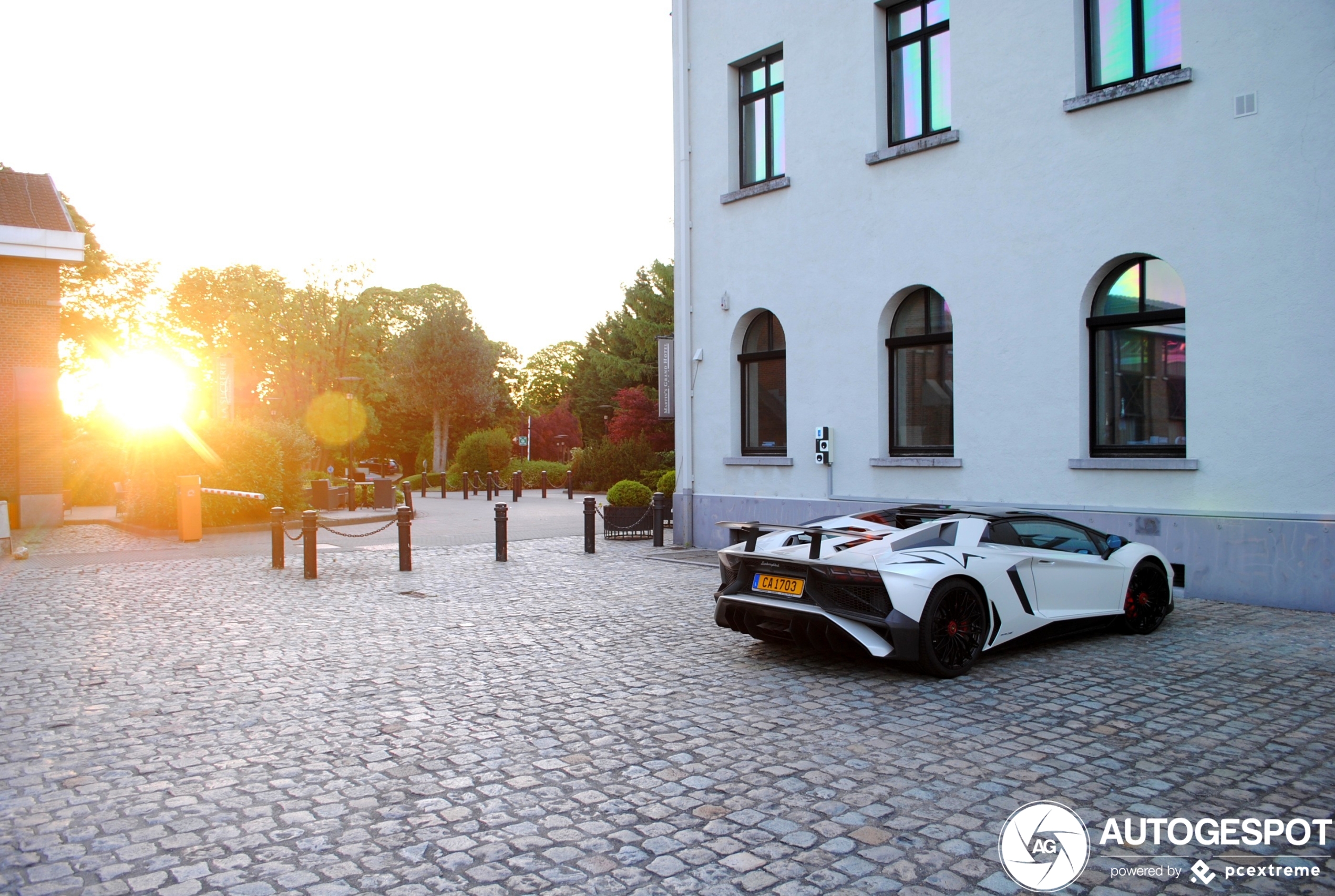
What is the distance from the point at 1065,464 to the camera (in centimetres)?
1069

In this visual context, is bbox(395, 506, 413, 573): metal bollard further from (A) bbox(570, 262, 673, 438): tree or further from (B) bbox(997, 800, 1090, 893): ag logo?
(A) bbox(570, 262, 673, 438): tree

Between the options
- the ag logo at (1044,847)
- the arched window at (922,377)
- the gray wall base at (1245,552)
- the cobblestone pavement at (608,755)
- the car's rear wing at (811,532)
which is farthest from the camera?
the arched window at (922,377)

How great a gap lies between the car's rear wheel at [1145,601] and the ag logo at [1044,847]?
4.45m

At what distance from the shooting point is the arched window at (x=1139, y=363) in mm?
10047

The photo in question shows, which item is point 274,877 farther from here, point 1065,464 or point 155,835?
point 1065,464

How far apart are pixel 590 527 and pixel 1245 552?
368 inches

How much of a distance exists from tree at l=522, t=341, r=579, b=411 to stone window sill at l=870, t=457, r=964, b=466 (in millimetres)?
67176

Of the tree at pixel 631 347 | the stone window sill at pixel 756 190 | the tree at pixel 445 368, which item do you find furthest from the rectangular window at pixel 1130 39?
the tree at pixel 445 368

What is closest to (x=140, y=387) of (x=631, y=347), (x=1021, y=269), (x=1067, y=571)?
(x=631, y=347)

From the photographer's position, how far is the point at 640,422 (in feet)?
136

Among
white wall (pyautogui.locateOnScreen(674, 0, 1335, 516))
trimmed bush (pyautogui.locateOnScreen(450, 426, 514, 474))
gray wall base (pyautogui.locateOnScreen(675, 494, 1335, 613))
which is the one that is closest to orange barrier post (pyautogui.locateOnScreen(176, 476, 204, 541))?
white wall (pyautogui.locateOnScreen(674, 0, 1335, 516))

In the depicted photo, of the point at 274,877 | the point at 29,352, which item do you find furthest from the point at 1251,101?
the point at 29,352

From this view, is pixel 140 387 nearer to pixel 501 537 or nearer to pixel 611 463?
pixel 611 463

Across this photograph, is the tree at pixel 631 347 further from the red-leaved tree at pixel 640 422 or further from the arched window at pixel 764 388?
the arched window at pixel 764 388
